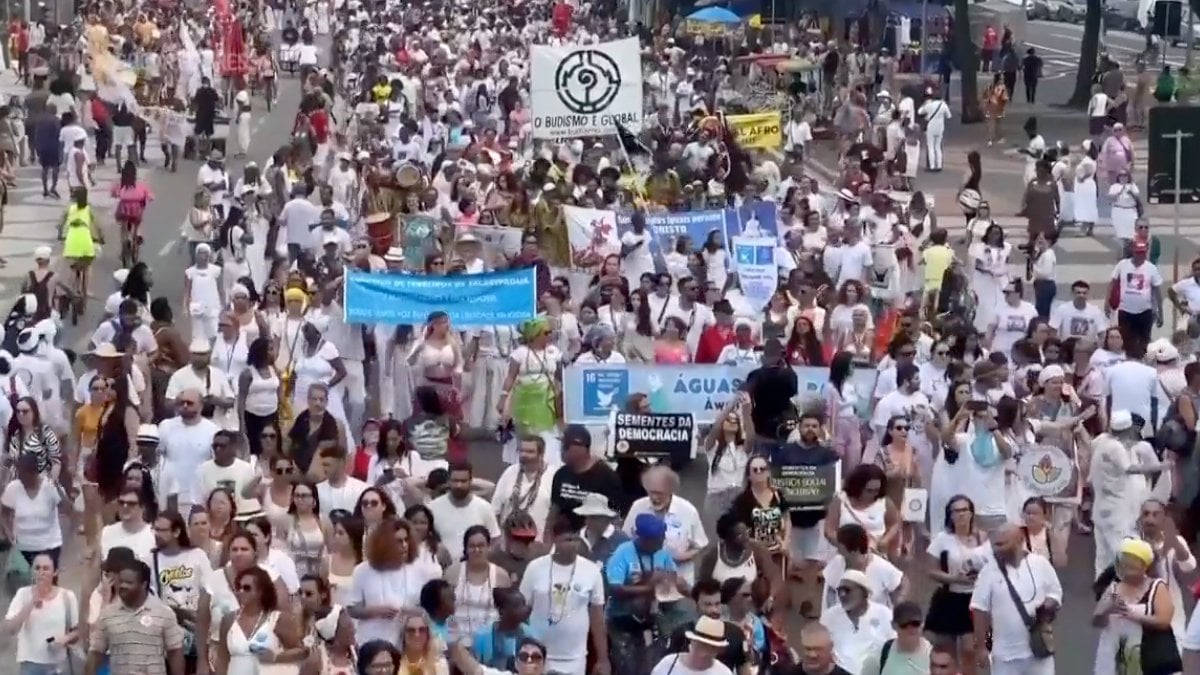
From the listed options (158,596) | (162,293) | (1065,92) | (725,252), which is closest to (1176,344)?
(725,252)

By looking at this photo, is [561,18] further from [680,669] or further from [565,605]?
[680,669]

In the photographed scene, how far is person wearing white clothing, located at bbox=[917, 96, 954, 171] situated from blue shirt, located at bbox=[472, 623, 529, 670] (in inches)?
911

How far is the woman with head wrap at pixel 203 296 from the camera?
56.1 feet

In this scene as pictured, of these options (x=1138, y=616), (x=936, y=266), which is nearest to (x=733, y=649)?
(x=1138, y=616)

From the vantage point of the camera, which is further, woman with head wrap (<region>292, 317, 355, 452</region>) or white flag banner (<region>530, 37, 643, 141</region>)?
white flag banner (<region>530, 37, 643, 141</region>)

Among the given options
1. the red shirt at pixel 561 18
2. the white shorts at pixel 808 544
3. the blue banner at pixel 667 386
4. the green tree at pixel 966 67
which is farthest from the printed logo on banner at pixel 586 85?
the red shirt at pixel 561 18

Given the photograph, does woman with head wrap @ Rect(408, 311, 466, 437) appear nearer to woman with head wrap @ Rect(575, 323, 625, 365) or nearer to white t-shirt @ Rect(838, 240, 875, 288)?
woman with head wrap @ Rect(575, 323, 625, 365)

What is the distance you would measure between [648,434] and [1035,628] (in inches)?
142

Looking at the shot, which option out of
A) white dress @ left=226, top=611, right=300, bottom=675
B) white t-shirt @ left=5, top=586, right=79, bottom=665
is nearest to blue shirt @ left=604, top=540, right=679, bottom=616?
white dress @ left=226, top=611, right=300, bottom=675

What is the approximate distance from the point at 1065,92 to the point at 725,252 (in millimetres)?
27088

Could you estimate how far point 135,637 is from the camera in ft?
32.4

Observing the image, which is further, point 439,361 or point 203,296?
point 203,296

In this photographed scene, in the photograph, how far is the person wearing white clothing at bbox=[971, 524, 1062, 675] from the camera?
10.5 m

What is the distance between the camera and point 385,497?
11.0 metres
